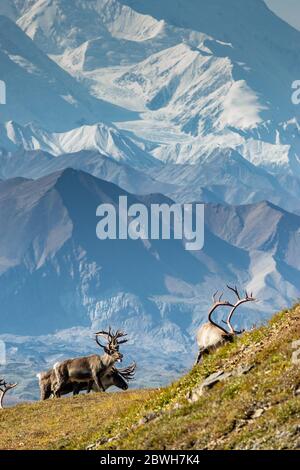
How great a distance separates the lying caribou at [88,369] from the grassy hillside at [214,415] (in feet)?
47.5

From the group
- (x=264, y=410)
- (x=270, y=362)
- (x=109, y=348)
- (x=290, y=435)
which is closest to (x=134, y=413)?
(x=270, y=362)

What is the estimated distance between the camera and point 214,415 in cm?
2864

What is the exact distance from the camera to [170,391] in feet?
115

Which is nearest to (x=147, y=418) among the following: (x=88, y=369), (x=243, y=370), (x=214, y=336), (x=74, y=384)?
(x=243, y=370)

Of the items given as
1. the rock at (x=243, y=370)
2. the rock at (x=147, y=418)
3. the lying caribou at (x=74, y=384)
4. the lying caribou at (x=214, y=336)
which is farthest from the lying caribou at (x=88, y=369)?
the rock at (x=147, y=418)

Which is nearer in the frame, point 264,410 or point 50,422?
point 264,410

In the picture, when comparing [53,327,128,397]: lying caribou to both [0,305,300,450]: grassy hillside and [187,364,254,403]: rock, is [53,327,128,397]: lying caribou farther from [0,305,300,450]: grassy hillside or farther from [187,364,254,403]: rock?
[187,364,254,403]: rock

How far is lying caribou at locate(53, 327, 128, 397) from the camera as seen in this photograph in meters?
56.2

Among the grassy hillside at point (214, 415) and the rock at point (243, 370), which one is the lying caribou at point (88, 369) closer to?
the grassy hillside at point (214, 415)

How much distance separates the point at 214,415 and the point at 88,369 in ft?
91.8

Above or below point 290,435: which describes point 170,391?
below

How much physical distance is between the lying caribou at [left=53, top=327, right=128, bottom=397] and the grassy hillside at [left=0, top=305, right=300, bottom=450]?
1447 centimetres
